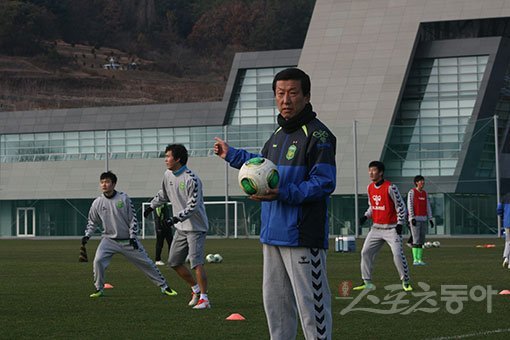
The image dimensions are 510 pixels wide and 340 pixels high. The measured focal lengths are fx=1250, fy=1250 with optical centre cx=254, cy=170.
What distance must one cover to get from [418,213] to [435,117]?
40084 mm

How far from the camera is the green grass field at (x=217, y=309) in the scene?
43.9 ft

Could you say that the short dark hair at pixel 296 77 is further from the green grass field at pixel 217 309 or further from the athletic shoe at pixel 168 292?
the athletic shoe at pixel 168 292

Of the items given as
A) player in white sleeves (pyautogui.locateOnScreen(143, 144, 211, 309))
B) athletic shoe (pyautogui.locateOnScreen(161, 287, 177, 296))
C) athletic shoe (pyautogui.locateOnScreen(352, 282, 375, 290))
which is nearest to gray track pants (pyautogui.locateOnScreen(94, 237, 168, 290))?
athletic shoe (pyautogui.locateOnScreen(161, 287, 177, 296))

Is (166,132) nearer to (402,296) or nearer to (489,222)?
Answer: (489,222)

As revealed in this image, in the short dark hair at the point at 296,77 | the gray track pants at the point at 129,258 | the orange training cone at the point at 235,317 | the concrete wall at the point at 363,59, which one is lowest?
the orange training cone at the point at 235,317

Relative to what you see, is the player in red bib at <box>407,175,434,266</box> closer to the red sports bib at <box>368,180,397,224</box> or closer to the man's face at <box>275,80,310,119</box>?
the red sports bib at <box>368,180,397,224</box>

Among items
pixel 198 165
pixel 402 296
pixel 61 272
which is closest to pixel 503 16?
pixel 198 165

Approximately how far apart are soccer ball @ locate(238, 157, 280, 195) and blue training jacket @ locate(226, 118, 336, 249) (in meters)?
0.11

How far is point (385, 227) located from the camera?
1964 centimetres

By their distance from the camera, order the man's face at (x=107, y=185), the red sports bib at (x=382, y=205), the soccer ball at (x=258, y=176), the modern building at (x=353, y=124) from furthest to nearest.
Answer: the modern building at (x=353, y=124)
the red sports bib at (x=382, y=205)
the man's face at (x=107, y=185)
the soccer ball at (x=258, y=176)

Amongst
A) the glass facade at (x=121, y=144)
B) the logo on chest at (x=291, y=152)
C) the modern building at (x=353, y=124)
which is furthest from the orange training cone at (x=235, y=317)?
the glass facade at (x=121, y=144)

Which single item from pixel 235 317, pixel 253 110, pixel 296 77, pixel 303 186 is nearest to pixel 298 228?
pixel 303 186

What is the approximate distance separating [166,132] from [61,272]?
55348 mm

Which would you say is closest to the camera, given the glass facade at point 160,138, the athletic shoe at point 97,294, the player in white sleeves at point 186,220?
the player in white sleeves at point 186,220
